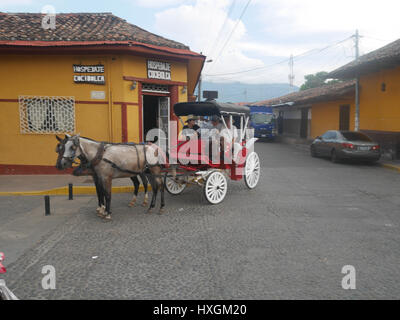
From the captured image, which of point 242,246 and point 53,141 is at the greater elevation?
point 53,141

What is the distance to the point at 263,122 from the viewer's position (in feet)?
98.6

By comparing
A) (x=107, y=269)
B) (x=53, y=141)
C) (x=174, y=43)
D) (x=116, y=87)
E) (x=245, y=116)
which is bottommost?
(x=107, y=269)

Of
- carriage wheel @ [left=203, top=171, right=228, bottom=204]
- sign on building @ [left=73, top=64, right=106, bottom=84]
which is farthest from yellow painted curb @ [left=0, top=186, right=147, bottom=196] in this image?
sign on building @ [left=73, top=64, right=106, bottom=84]

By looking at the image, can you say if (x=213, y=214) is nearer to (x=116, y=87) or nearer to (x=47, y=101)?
(x=116, y=87)

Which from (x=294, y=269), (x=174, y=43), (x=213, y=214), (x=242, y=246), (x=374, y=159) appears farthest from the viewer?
(x=374, y=159)

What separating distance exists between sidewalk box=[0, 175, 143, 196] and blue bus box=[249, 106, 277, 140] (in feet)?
66.9

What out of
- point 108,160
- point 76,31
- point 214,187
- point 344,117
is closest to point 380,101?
point 344,117

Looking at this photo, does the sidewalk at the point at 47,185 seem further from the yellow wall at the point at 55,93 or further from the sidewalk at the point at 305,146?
the sidewalk at the point at 305,146

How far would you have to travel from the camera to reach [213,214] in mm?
7340

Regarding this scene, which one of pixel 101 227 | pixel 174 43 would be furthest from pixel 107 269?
pixel 174 43

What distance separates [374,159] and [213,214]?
1036 cm

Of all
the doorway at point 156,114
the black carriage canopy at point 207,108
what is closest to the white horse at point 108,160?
the black carriage canopy at point 207,108

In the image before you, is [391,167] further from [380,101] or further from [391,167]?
[380,101]

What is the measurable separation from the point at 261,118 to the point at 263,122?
409mm
